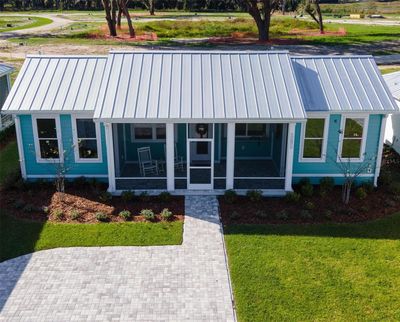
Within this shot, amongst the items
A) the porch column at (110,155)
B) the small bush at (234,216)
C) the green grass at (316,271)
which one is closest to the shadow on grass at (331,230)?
the green grass at (316,271)

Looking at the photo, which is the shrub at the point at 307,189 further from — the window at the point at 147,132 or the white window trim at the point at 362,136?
the window at the point at 147,132

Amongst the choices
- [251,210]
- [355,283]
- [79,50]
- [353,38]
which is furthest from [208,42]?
[355,283]

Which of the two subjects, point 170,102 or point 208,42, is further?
point 208,42

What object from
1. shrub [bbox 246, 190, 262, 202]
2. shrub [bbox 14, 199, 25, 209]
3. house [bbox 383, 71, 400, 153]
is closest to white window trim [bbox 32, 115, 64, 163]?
shrub [bbox 14, 199, 25, 209]

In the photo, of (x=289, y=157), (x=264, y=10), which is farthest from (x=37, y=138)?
(x=264, y=10)

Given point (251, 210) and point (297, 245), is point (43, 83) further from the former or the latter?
point (297, 245)

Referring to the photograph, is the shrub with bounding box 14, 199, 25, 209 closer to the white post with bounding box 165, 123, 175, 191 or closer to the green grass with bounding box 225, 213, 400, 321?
the white post with bounding box 165, 123, 175, 191
